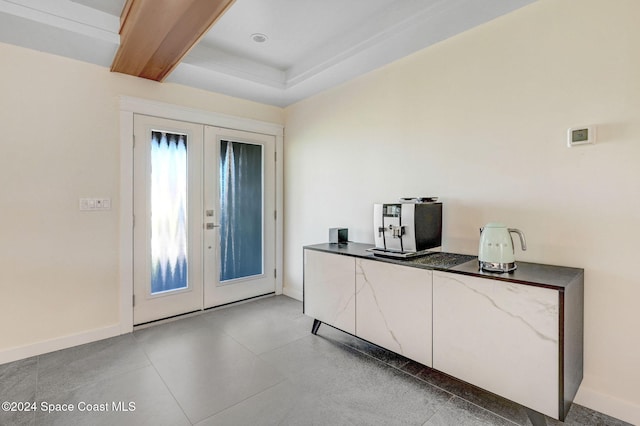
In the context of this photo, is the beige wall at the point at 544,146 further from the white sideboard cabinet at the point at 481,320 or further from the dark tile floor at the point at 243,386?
the dark tile floor at the point at 243,386

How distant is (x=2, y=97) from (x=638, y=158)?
4493mm

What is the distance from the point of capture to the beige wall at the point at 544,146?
5.64ft

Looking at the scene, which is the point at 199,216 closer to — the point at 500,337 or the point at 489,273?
the point at 489,273

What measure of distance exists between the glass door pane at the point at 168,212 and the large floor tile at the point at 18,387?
106 cm

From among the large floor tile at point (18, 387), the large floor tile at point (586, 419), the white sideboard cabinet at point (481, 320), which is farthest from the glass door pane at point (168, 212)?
the large floor tile at point (586, 419)

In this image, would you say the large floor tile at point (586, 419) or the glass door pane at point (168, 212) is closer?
the large floor tile at point (586, 419)

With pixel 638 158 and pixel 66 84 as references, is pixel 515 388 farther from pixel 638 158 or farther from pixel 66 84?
pixel 66 84

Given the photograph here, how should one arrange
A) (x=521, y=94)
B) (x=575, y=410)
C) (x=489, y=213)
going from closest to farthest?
(x=575, y=410), (x=521, y=94), (x=489, y=213)

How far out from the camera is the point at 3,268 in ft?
7.97

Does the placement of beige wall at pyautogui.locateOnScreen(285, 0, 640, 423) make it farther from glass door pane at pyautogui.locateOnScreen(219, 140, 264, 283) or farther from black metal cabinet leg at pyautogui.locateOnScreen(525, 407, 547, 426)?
glass door pane at pyautogui.locateOnScreen(219, 140, 264, 283)

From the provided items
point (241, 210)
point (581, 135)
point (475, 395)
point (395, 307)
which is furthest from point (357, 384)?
point (241, 210)

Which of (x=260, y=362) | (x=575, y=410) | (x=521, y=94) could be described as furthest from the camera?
(x=260, y=362)

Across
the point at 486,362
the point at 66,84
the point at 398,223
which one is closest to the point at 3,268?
the point at 66,84
